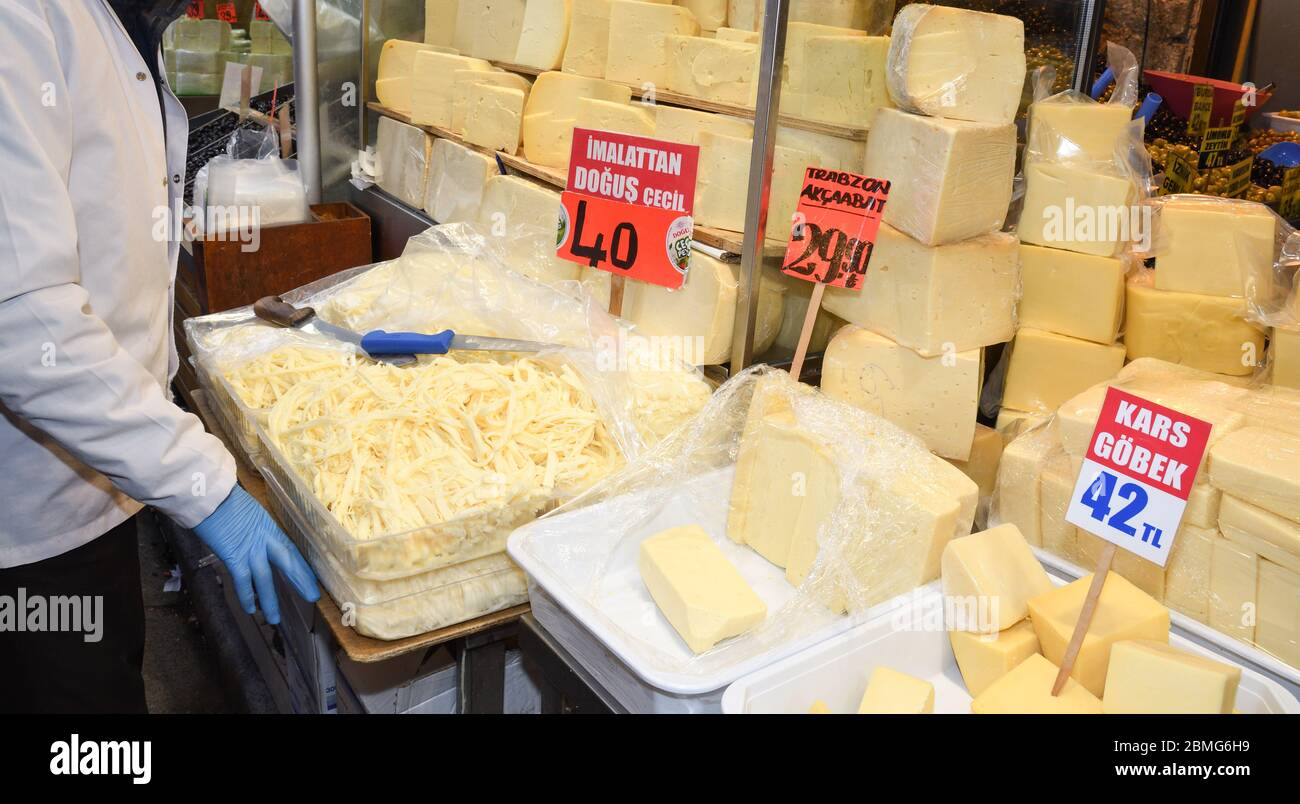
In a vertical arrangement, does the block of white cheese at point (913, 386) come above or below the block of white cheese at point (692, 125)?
below

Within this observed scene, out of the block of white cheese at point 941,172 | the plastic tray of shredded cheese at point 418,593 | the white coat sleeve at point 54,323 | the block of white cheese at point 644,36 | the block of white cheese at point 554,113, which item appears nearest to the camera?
the white coat sleeve at point 54,323

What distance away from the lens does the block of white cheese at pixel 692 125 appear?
2213 millimetres

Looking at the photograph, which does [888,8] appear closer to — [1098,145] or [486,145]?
[1098,145]

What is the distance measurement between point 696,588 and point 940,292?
2.75 ft

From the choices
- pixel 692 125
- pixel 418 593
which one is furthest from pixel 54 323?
pixel 692 125

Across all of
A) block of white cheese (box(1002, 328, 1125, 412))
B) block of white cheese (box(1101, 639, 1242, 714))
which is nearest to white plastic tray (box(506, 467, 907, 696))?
block of white cheese (box(1101, 639, 1242, 714))

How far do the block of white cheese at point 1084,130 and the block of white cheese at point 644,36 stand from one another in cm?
94

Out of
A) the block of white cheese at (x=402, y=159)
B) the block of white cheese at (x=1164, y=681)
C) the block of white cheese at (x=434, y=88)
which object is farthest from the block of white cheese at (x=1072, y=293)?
the block of white cheese at (x=402, y=159)

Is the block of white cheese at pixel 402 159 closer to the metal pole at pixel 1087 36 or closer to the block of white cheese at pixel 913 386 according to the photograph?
the block of white cheese at pixel 913 386

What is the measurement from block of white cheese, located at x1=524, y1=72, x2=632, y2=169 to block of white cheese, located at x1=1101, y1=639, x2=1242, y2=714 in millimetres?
2033

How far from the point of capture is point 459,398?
1.93m

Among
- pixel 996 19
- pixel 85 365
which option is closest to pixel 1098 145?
pixel 996 19
